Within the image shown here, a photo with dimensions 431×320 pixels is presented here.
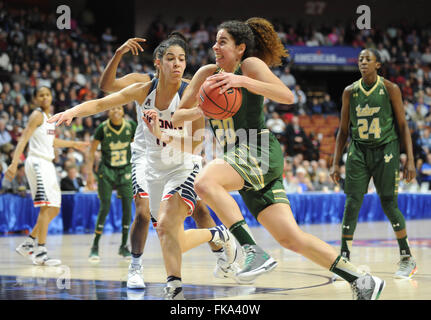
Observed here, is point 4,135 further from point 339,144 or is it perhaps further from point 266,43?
point 266,43

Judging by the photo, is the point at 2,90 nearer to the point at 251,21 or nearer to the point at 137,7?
the point at 137,7

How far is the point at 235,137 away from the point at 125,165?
16.0ft

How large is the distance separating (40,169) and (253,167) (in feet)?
14.7

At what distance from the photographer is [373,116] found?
6.44 meters

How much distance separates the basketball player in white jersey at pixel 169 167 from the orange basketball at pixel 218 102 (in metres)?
0.94

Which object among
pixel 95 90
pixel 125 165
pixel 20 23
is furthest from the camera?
pixel 20 23

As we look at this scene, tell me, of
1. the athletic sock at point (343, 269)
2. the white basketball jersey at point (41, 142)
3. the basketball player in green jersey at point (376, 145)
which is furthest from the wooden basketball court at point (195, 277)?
the white basketball jersey at point (41, 142)

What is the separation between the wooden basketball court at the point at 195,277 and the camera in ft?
16.8

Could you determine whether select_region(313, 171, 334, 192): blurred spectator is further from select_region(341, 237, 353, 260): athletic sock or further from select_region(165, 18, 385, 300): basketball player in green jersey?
select_region(165, 18, 385, 300): basketball player in green jersey

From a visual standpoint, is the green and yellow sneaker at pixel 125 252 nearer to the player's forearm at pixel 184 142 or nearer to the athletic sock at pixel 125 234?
the athletic sock at pixel 125 234

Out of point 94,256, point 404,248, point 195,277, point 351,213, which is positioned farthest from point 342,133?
point 94,256
